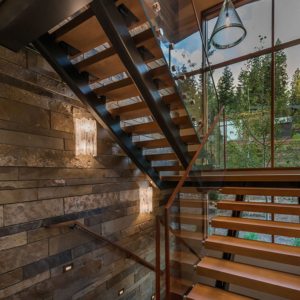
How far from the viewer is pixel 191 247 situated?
8.16ft

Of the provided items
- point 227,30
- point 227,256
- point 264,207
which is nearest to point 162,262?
point 227,256

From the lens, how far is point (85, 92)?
2631 mm

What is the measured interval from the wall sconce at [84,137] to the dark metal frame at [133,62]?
2.73ft

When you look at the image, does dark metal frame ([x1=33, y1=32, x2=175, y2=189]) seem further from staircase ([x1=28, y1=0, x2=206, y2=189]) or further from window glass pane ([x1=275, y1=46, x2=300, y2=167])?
window glass pane ([x1=275, y1=46, x2=300, y2=167])

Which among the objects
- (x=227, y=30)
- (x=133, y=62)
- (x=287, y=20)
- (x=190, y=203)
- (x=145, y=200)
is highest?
(x=287, y=20)

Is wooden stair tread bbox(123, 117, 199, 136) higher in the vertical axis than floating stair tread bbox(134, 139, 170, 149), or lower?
higher

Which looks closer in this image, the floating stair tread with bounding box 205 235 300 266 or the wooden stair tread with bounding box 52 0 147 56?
the wooden stair tread with bounding box 52 0 147 56

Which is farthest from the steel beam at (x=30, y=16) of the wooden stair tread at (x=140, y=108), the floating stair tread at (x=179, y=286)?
the floating stair tread at (x=179, y=286)

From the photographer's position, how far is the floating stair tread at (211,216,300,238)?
2.45 metres

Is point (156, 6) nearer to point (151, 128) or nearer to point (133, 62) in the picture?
point (133, 62)

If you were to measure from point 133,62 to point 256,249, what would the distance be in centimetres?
252

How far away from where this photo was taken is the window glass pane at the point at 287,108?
14.9 ft

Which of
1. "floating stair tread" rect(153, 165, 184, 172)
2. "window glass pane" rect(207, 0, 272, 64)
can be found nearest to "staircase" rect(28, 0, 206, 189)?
"floating stair tread" rect(153, 165, 184, 172)

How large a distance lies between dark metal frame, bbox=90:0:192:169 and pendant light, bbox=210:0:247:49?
1300 millimetres
